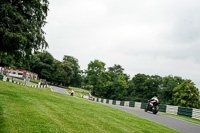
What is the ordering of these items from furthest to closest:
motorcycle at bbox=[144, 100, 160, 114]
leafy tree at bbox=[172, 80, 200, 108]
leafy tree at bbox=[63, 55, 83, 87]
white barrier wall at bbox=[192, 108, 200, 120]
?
leafy tree at bbox=[63, 55, 83, 87] → leafy tree at bbox=[172, 80, 200, 108] → white barrier wall at bbox=[192, 108, 200, 120] → motorcycle at bbox=[144, 100, 160, 114]

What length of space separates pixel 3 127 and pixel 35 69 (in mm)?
95489

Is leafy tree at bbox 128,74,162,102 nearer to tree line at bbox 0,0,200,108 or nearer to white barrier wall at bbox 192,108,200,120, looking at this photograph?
tree line at bbox 0,0,200,108

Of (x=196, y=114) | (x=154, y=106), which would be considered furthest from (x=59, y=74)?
(x=196, y=114)

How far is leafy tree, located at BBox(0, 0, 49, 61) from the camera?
12758mm

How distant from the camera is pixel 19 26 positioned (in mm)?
13367

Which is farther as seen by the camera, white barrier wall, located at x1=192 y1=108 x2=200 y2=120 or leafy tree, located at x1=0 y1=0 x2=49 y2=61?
white barrier wall, located at x1=192 y1=108 x2=200 y2=120

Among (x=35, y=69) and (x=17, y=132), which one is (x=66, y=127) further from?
(x=35, y=69)

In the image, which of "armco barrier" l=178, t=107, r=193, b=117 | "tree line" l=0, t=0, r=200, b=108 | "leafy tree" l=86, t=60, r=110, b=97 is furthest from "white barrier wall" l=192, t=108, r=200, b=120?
"leafy tree" l=86, t=60, r=110, b=97

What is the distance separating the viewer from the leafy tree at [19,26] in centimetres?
1276

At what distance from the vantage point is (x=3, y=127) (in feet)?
13.5

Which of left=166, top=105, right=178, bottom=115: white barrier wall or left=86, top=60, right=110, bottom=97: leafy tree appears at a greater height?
left=86, top=60, right=110, bottom=97: leafy tree

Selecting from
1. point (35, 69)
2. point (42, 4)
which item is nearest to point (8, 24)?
point (42, 4)

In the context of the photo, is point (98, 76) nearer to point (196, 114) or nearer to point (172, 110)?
point (172, 110)

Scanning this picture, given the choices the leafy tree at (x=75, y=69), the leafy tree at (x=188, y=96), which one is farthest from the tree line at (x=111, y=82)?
the leafy tree at (x=75, y=69)
